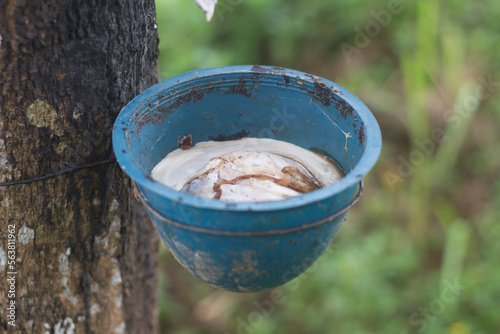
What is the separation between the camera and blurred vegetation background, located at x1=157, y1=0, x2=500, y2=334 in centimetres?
306

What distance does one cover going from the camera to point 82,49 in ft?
5.04

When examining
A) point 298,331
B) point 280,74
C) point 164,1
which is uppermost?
point 280,74

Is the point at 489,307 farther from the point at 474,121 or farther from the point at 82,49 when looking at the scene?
the point at 82,49

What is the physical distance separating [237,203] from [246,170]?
1.34ft

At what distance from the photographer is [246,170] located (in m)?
1.67

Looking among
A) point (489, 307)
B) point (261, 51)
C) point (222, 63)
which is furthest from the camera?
point (261, 51)

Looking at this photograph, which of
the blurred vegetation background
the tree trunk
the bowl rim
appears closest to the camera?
the bowl rim

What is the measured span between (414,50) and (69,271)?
3.12 metres

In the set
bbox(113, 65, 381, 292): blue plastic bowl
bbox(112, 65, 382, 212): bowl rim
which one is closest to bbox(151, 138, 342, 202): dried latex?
bbox(113, 65, 381, 292): blue plastic bowl

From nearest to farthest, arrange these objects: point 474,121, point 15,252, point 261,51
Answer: point 15,252, point 474,121, point 261,51

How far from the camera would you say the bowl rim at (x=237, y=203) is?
1.27 meters

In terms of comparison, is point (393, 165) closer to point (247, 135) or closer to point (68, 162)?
point (247, 135)

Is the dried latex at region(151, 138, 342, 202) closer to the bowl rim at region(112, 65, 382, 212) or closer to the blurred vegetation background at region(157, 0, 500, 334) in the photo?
the bowl rim at region(112, 65, 382, 212)

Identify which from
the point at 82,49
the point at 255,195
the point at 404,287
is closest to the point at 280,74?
the point at 255,195
